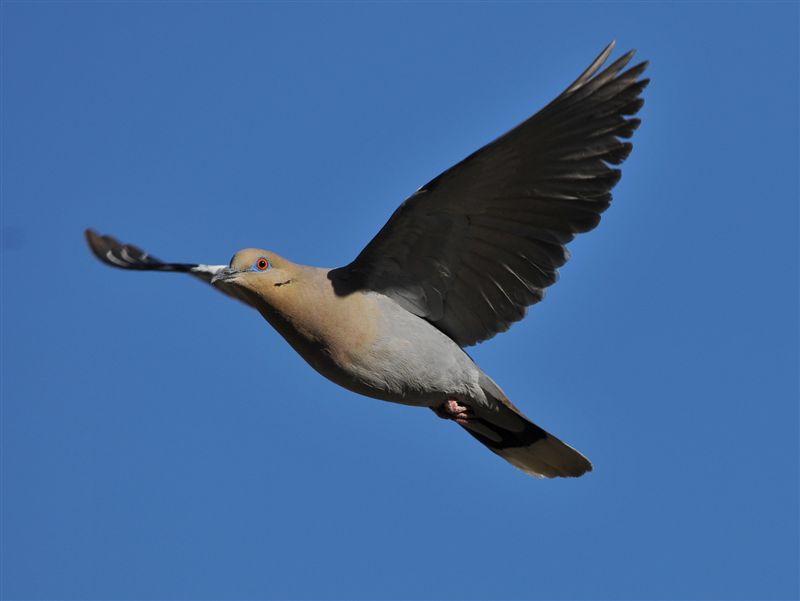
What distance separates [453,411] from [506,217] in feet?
4.33

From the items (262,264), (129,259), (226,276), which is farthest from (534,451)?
(129,259)

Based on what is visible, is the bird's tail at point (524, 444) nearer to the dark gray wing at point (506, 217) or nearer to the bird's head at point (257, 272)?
the dark gray wing at point (506, 217)

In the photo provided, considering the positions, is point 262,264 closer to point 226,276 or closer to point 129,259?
point 226,276

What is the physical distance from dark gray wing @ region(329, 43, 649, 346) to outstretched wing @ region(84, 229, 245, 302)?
37.0 inches

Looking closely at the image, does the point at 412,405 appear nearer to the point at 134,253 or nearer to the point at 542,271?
the point at 542,271

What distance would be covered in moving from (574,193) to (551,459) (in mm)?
1955

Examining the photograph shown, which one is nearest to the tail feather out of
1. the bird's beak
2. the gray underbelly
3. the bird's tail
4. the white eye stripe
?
the bird's tail

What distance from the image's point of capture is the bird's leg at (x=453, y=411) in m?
7.75

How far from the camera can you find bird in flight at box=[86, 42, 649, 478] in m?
6.95

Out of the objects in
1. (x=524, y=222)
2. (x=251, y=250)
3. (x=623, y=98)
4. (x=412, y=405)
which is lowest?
(x=412, y=405)

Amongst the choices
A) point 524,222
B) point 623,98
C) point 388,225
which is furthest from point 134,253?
point 623,98

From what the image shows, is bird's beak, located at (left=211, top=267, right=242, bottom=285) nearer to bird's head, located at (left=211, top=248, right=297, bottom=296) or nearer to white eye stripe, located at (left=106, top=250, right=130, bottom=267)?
bird's head, located at (left=211, top=248, right=297, bottom=296)

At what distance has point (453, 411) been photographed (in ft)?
25.6

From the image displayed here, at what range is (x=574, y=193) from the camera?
7.13 metres
